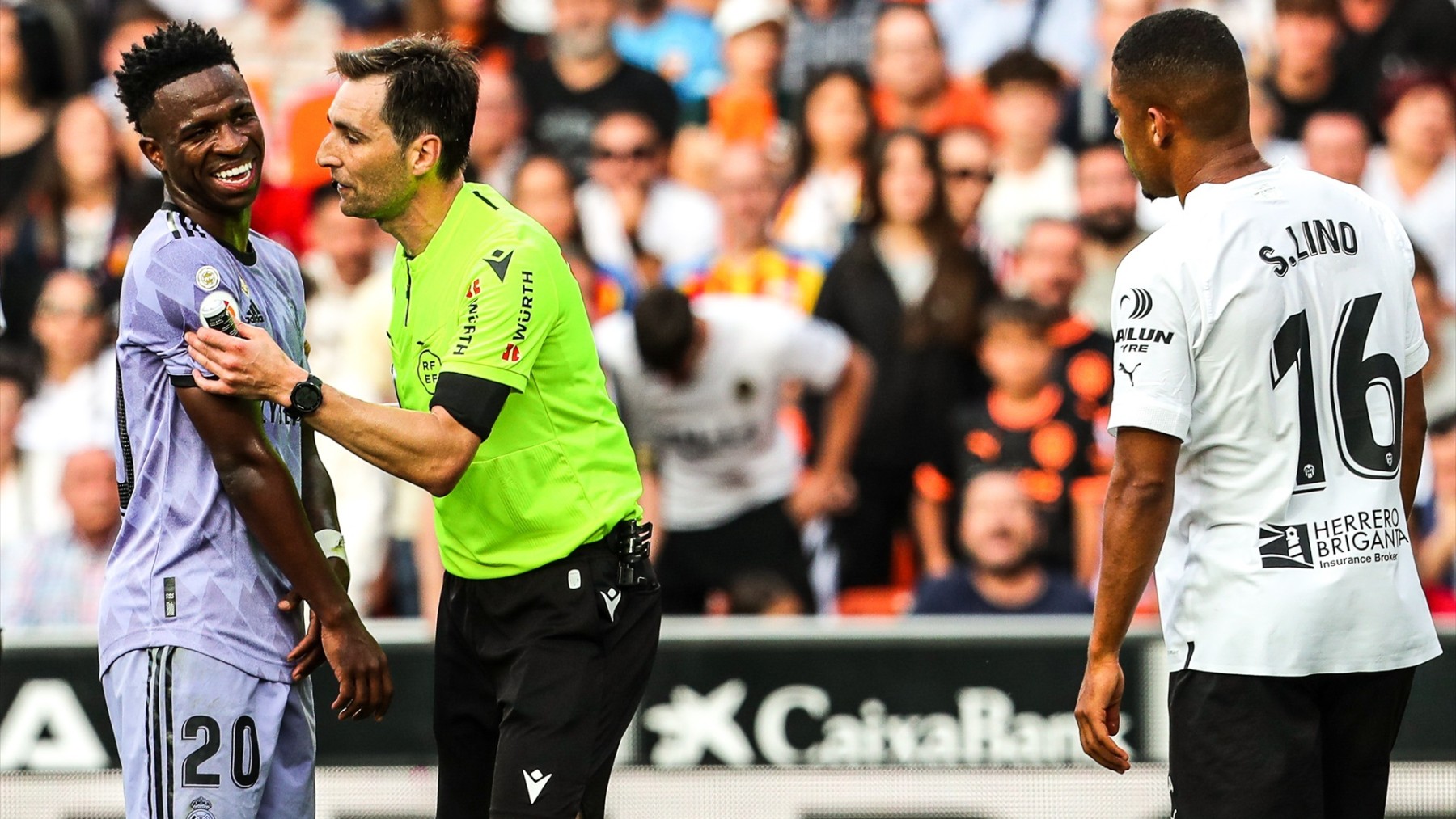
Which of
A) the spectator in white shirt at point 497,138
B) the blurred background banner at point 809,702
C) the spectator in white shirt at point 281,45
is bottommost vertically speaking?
the blurred background banner at point 809,702

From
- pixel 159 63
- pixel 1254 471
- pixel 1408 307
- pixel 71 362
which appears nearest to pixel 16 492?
pixel 71 362

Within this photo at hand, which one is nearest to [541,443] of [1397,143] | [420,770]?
[420,770]

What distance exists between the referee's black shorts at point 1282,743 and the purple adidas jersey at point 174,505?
201cm

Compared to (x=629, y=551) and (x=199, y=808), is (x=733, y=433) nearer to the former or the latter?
(x=629, y=551)

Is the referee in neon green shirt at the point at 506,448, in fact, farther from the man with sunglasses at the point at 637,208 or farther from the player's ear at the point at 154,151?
the man with sunglasses at the point at 637,208

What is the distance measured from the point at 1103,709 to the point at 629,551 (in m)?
1.22

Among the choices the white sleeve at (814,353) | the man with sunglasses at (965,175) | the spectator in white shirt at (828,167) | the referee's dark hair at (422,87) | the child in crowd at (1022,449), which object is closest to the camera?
the referee's dark hair at (422,87)

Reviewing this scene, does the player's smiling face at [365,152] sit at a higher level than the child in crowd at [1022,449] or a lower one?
higher

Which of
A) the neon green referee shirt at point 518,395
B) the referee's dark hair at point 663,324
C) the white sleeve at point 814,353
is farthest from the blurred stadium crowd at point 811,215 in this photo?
the neon green referee shirt at point 518,395

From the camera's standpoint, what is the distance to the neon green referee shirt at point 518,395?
3.99 meters

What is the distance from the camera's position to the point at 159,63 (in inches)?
152

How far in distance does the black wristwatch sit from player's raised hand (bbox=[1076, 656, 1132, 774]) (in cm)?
173

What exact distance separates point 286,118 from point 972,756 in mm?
5197

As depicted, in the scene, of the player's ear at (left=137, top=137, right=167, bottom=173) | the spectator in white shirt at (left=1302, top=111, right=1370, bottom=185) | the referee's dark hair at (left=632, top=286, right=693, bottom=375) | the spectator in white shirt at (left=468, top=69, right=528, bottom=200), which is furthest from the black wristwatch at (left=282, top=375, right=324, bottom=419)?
the spectator in white shirt at (left=1302, top=111, right=1370, bottom=185)
